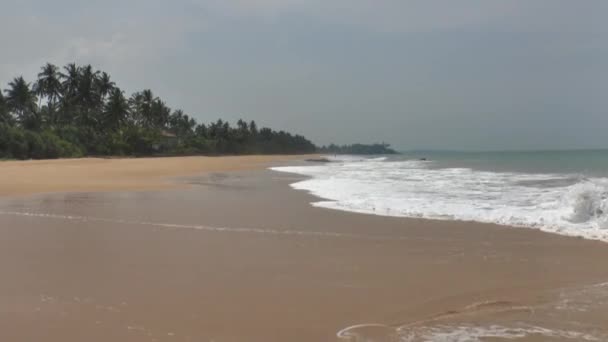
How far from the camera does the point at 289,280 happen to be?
17.6 feet

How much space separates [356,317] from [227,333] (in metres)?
1.15

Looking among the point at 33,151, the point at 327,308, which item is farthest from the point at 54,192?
the point at 33,151

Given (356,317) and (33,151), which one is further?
(33,151)

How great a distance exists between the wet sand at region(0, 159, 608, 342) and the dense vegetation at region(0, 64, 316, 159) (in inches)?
1610

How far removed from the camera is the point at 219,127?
94688 mm

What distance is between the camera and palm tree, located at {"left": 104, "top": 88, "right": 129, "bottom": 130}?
213 feet

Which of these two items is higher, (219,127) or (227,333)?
(219,127)

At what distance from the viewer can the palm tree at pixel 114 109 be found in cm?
6506

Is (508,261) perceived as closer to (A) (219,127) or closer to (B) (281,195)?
(B) (281,195)

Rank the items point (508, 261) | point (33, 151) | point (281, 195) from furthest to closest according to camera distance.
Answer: point (33, 151) → point (281, 195) → point (508, 261)

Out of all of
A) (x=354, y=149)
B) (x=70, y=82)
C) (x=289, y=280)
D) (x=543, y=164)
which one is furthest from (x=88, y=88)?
(x=354, y=149)

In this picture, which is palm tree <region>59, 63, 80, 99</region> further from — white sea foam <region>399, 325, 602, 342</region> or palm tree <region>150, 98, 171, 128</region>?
white sea foam <region>399, 325, 602, 342</region>

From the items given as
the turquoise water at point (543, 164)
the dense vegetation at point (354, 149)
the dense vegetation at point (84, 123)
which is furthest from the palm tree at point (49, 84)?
the dense vegetation at point (354, 149)

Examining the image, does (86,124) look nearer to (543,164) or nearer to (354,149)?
(543,164)
